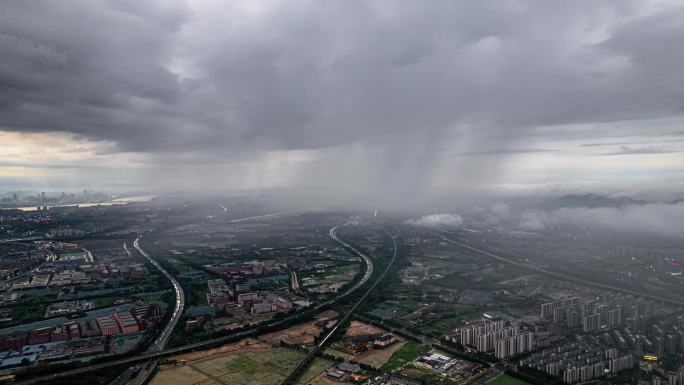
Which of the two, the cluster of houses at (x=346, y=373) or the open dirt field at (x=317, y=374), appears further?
the cluster of houses at (x=346, y=373)

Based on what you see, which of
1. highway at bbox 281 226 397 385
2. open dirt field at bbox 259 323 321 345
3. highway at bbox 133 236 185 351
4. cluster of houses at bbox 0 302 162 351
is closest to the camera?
highway at bbox 281 226 397 385

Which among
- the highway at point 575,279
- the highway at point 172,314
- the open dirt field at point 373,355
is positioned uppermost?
the highway at point 172,314

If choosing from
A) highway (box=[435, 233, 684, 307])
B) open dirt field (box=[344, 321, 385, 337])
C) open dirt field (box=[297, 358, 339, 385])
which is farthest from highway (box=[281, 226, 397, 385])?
highway (box=[435, 233, 684, 307])

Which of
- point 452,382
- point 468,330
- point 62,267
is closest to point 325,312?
point 468,330

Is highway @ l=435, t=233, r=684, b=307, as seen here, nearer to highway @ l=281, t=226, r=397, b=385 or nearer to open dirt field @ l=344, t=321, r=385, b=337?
highway @ l=281, t=226, r=397, b=385

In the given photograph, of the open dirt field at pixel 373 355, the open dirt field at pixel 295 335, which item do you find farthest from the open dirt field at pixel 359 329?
the open dirt field at pixel 373 355

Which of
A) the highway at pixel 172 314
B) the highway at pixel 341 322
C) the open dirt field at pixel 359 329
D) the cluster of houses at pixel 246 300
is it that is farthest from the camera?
the cluster of houses at pixel 246 300

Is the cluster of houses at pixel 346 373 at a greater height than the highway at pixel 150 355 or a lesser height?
lesser

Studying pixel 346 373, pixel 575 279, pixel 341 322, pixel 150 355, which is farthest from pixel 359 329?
pixel 575 279

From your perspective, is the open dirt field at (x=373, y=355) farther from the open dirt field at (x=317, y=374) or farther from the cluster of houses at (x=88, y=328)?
the cluster of houses at (x=88, y=328)

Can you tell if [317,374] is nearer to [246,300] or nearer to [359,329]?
[359,329]

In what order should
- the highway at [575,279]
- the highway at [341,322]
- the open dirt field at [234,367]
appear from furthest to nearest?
1. the highway at [575,279]
2. the highway at [341,322]
3. the open dirt field at [234,367]
